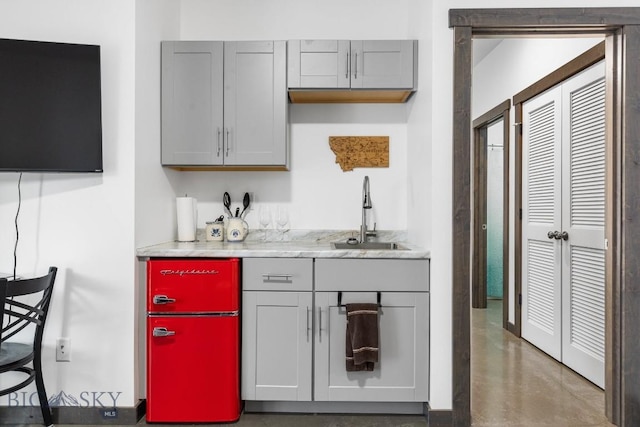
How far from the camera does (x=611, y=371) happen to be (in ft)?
7.35

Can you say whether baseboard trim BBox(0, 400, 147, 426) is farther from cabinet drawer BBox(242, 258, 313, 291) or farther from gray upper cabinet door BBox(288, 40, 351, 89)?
gray upper cabinet door BBox(288, 40, 351, 89)

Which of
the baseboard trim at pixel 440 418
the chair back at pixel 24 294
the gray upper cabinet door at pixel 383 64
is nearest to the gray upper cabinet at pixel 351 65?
the gray upper cabinet door at pixel 383 64

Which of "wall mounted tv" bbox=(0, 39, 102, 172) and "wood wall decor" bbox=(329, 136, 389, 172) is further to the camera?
"wood wall decor" bbox=(329, 136, 389, 172)

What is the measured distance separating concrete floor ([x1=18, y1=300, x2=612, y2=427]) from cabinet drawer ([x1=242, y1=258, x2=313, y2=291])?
0.73 meters

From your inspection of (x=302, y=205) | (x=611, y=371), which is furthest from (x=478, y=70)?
(x=611, y=371)

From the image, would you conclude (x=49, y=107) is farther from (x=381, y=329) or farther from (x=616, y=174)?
(x=616, y=174)

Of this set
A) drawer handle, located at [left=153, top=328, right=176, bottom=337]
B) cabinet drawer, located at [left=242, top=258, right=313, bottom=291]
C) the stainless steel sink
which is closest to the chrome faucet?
the stainless steel sink

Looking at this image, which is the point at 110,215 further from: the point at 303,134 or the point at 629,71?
the point at 629,71

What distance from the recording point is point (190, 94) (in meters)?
2.58

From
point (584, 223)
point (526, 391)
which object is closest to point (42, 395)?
point (526, 391)

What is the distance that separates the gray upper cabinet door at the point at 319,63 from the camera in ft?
8.42

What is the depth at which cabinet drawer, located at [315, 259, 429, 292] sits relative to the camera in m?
2.28

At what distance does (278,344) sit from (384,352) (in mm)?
573

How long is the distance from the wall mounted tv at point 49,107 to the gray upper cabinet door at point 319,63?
1.06 meters
